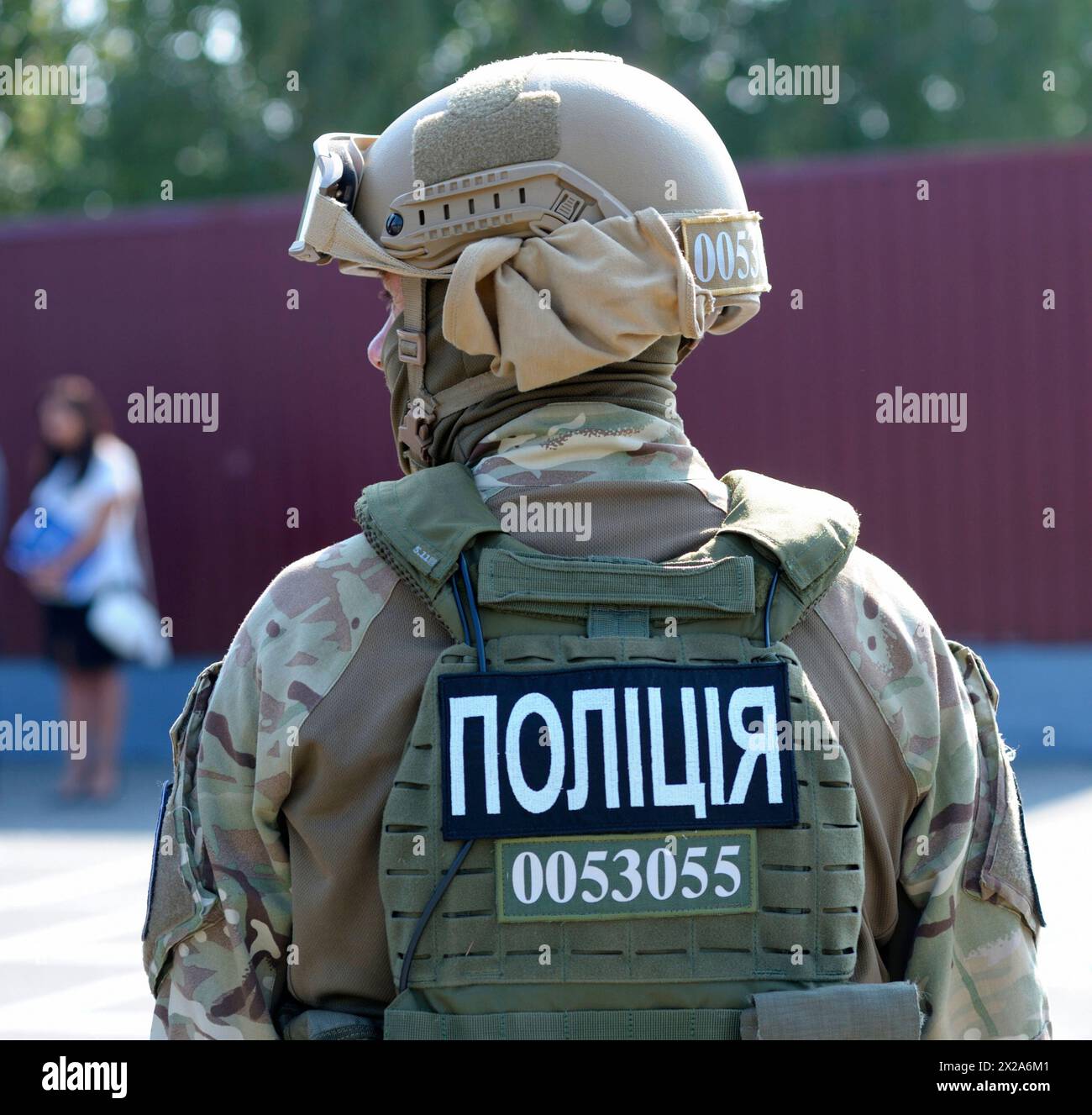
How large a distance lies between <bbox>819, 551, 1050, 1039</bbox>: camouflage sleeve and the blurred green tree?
17299 mm

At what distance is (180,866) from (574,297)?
2.65 feet

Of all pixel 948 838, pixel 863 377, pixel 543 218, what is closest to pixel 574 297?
pixel 543 218

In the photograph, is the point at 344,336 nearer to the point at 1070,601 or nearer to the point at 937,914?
the point at 1070,601

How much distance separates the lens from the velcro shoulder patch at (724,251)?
208cm

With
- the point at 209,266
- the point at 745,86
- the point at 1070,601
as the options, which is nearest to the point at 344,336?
the point at 209,266

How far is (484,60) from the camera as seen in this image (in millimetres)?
19031

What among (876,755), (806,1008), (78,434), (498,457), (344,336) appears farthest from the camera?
(344,336)

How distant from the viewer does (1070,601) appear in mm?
9414

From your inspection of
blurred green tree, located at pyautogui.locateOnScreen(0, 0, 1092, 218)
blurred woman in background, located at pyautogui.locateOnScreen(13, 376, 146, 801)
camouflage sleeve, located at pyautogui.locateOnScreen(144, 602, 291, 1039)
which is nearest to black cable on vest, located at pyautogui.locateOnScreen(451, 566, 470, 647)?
camouflage sleeve, located at pyautogui.locateOnScreen(144, 602, 291, 1039)

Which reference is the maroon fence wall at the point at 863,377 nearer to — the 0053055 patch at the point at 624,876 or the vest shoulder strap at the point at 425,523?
the vest shoulder strap at the point at 425,523

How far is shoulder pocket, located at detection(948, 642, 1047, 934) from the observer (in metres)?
1.92

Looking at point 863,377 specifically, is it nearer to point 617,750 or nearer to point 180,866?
point 617,750

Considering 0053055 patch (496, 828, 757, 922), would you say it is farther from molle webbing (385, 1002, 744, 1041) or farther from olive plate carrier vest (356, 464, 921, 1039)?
molle webbing (385, 1002, 744, 1041)

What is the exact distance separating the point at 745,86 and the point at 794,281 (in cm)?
1085
